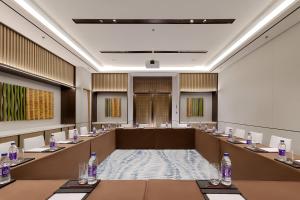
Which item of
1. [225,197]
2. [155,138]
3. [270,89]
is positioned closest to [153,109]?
[155,138]

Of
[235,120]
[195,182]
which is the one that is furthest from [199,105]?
[195,182]

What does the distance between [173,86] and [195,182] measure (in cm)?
916

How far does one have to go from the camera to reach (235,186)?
173cm

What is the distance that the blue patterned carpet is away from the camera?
175 inches

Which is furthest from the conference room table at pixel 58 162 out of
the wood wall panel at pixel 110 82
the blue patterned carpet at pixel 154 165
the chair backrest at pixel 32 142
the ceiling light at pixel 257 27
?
the wood wall panel at pixel 110 82

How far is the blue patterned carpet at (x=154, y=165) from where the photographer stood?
14.6ft

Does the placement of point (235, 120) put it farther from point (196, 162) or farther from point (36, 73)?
point (36, 73)

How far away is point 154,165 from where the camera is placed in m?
5.25

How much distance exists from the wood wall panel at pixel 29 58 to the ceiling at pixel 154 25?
3.27ft

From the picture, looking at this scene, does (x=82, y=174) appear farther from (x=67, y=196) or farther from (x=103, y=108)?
(x=103, y=108)

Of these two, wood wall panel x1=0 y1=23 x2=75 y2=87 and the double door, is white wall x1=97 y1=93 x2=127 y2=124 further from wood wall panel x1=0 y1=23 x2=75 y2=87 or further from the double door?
wood wall panel x1=0 y1=23 x2=75 y2=87

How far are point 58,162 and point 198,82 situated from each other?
824cm

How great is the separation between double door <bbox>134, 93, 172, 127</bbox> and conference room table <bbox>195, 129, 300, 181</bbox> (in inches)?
233

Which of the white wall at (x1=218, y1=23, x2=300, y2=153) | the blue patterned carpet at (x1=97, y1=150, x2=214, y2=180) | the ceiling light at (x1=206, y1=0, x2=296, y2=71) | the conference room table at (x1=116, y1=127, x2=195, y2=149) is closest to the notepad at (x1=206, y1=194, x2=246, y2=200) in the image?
the blue patterned carpet at (x1=97, y1=150, x2=214, y2=180)
